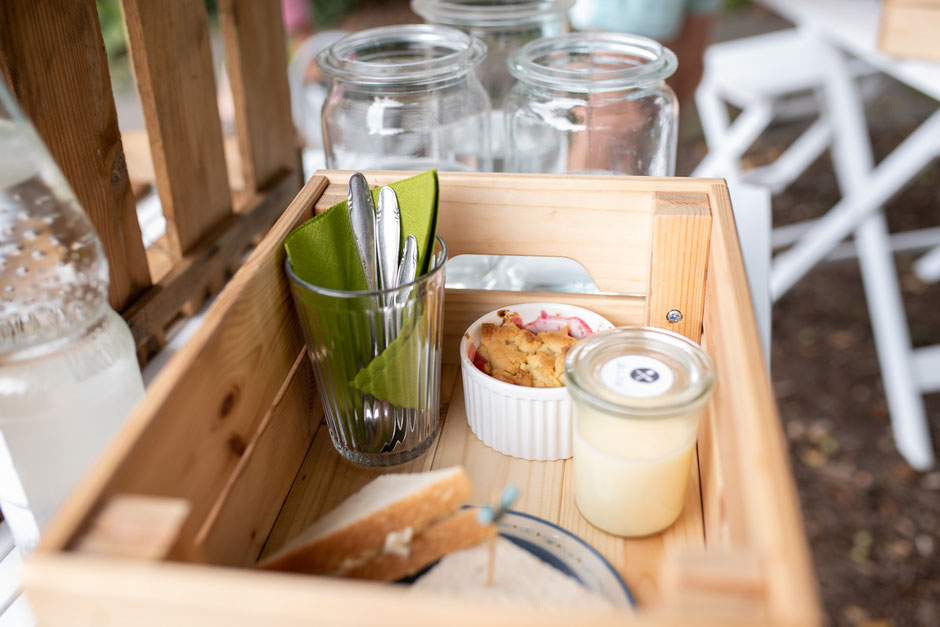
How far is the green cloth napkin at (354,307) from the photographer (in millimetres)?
597

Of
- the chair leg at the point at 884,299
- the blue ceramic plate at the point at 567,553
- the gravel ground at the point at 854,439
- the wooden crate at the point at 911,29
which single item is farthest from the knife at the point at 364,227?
the chair leg at the point at 884,299

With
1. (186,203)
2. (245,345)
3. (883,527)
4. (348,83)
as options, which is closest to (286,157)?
(186,203)

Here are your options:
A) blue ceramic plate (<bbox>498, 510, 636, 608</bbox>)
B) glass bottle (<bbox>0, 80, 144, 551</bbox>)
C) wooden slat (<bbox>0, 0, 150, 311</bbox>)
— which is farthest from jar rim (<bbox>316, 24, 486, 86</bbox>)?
blue ceramic plate (<bbox>498, 510, 636, 608</bbox>)

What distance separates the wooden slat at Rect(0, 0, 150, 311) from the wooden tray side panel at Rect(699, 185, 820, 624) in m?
0.56

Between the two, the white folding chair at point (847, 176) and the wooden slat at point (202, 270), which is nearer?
the wooden slat at point (202, 270)

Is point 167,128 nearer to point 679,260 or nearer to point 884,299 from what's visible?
point 679,260

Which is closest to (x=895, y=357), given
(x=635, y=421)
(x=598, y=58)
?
(x=598, y=58)

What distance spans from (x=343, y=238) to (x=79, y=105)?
28 centimetres

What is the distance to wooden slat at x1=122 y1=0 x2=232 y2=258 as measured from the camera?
0.81 m

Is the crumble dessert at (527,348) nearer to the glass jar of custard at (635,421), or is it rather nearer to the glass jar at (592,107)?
the glass jar of custard at (635,421)

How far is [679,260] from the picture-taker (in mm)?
678

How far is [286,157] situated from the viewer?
118cm

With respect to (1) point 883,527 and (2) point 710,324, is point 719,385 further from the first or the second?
(1) point 883,527

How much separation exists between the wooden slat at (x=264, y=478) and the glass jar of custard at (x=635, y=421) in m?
0.23
